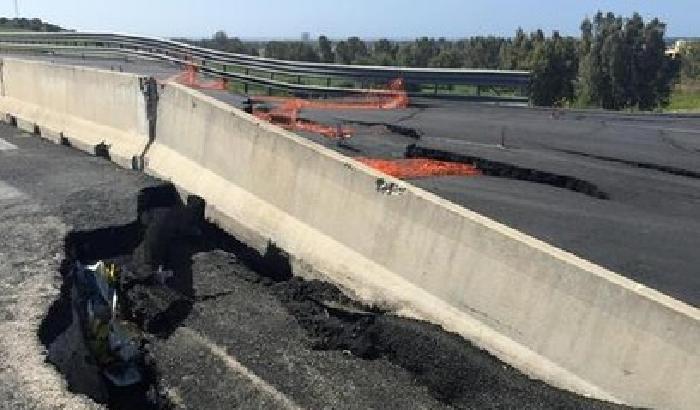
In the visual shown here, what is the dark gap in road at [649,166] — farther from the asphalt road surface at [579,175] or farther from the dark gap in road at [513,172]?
the dark gap in road at [513,172]

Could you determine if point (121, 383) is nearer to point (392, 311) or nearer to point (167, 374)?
point (167, 374)

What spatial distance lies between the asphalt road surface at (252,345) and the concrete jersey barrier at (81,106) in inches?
122

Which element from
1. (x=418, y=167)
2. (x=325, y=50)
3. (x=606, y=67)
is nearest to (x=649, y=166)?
(x=418, y=167)

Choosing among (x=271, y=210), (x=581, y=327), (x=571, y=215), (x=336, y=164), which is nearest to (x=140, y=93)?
(x=271, y=210)

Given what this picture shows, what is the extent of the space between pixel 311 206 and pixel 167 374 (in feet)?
10.0

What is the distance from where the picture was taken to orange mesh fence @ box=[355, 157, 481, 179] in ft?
39.6

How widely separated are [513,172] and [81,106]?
8658 millimetres

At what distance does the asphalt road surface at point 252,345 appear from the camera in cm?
708

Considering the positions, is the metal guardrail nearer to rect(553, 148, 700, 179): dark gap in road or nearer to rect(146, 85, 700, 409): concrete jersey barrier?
rect(553, 148, 700, 179): dark gap in road

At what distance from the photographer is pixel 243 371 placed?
7.59m

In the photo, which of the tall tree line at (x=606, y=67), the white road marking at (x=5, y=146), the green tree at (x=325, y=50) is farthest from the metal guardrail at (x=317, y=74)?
the green tree at (x=325, y=50)

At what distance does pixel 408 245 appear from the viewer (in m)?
8.53

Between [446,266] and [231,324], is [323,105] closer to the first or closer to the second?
[231,324]

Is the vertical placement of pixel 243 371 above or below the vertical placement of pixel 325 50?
above
